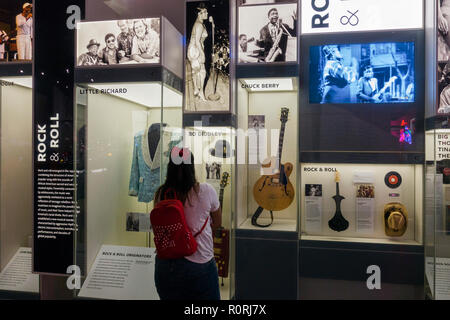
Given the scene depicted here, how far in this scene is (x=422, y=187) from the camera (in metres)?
3.36

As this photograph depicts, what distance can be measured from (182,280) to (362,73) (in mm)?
2426

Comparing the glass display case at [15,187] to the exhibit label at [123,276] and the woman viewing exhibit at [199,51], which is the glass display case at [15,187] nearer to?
the exhibit label at [123,276]

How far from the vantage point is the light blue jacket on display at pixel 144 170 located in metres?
3.36

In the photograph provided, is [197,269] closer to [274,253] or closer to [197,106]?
[274,253]

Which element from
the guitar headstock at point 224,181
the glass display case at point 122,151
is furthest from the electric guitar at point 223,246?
the glass display case at point 122,151

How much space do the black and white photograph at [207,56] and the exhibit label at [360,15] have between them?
788 millimetres

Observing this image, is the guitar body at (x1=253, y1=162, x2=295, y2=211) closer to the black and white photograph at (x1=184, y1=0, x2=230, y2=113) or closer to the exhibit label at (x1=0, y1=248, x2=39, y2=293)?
the black and white photograph at (x1=184, y1=0, x2=230, y2=113)

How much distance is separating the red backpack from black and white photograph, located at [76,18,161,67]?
4.42 ft

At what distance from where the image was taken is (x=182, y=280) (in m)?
2.24

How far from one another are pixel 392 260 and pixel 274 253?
0.99 metres

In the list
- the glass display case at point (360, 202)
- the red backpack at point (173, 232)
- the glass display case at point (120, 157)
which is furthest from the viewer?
the glass display case at point (360, 202)

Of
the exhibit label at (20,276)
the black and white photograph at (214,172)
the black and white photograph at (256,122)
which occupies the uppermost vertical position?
the black and white photograph at (256,122)
